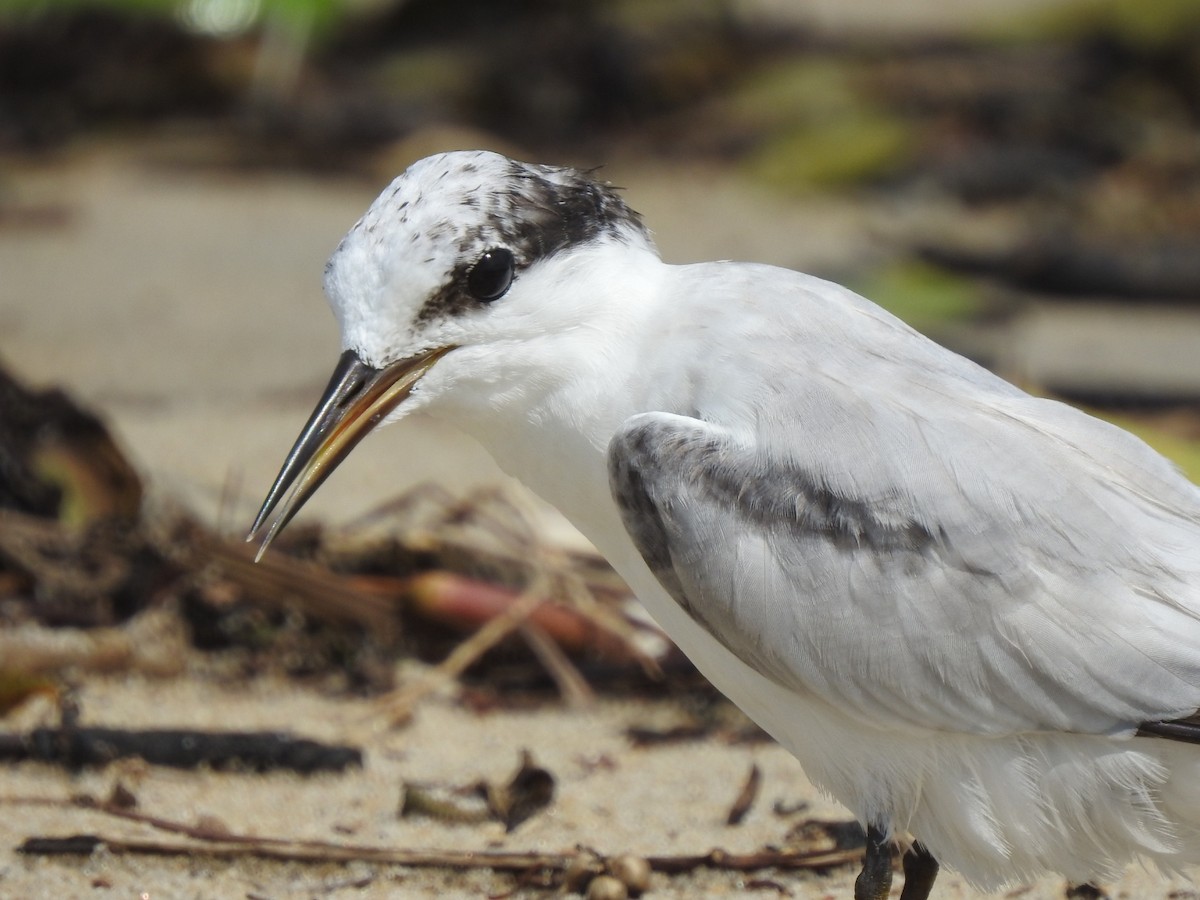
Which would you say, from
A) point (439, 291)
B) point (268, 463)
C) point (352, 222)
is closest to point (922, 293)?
point (268, 463)

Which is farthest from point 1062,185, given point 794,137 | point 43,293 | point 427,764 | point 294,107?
point 427,764

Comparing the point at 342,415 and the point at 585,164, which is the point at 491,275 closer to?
the point at 342,415

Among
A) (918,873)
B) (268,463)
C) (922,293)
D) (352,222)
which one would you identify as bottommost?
(268,463)

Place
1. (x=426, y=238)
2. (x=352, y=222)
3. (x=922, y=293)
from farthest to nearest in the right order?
(x=352, y=222)
(x=922, y=293)
(x=426, y=238)

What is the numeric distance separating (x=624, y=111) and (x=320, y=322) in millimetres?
3341

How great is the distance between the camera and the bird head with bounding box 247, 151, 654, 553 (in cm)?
256

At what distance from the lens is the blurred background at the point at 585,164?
20.7 feet

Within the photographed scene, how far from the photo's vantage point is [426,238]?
2.55 metres

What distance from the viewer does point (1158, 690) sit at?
2535 millimetres

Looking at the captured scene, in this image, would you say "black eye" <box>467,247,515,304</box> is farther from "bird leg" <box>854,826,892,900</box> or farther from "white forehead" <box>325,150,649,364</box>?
"bird leg" <box>854,826,892,900</box>

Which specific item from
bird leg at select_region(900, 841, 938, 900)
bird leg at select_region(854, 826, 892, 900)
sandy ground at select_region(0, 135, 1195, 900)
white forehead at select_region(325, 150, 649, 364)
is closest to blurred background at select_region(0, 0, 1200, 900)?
sandy ground at select_region(0, 135, 1195, 900)

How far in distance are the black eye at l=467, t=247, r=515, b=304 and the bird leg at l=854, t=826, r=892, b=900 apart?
107 cm

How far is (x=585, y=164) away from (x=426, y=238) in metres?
6.44

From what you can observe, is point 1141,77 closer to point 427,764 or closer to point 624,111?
point 624,111
